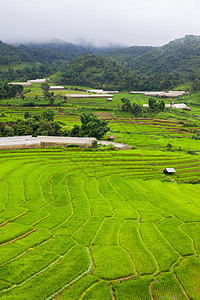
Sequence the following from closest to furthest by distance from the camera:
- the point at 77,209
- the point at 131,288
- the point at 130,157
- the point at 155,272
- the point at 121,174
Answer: the point at 131,288 → the point at 155,272 → the point at 77,209 → the point at 121,174 → the point at 130,157

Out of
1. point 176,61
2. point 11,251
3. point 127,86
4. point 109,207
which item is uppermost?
point 176,61

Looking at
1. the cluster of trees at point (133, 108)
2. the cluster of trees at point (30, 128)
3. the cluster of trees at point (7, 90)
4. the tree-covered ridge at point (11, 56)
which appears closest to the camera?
the cluster of trees at point (30, 128)

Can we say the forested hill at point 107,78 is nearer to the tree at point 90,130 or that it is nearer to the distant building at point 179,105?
the distant building at point 179,105

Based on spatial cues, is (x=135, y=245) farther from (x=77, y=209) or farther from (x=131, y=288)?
(x=77, y=209)

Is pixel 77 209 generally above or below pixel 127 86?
below

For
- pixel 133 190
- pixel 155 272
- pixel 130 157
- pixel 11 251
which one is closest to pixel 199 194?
pixel 133 190

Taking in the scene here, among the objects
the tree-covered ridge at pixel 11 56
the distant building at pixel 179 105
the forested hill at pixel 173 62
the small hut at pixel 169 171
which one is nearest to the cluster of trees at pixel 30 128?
the small hut at pixel 169 171

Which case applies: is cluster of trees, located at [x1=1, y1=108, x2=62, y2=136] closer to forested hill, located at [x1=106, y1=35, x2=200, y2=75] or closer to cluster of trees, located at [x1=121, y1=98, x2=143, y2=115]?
cluster of trees, located at [x1=121, y1=98, x2=143, y2=115]
